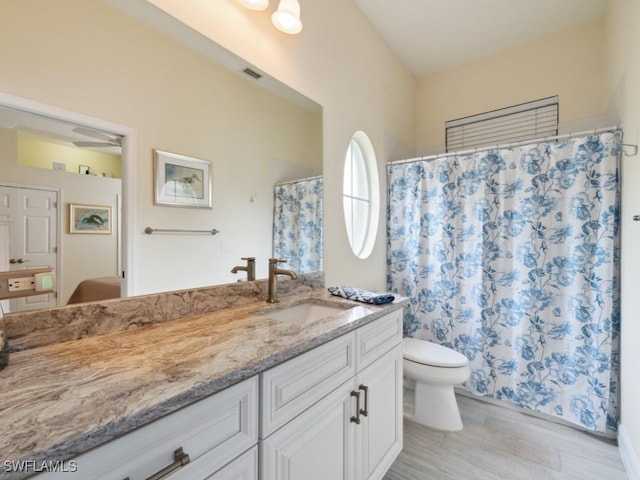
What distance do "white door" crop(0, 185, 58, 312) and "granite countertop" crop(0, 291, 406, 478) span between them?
220mm

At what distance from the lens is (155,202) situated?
107cm

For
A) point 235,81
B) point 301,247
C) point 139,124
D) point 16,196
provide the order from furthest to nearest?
1. point 301,247
2. point 235,81
3. point 139,124
4. point 16,196

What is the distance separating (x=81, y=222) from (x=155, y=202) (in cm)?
24

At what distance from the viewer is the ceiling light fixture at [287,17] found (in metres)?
1.37

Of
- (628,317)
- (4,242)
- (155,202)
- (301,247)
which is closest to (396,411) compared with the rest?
(301,247)

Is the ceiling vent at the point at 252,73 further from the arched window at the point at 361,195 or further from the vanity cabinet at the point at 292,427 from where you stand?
the vanity cabinet at the point at 292,427

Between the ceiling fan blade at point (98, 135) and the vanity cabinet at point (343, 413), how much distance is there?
0.84m

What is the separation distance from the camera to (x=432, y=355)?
75.1 inches

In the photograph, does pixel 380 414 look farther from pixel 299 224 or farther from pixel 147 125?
pixel 147 125

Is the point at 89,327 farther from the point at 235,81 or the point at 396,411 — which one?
the point at 396,411

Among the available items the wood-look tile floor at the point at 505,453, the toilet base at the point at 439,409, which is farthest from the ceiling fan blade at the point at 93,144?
the toilet base at the point at 439,409

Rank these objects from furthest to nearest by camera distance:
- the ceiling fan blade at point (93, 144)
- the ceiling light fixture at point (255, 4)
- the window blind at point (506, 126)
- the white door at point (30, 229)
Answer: the window blind at point (506, 126), the ceiling light fixture at point (255, 4), the ceiling fan blade at point (93, 144), the white door at point (30, 229)

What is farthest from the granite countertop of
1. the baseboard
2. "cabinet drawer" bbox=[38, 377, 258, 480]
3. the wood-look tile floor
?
the baseboard

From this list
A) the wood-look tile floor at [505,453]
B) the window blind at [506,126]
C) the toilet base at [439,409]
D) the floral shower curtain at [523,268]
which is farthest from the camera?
the window blind at [506,126]
